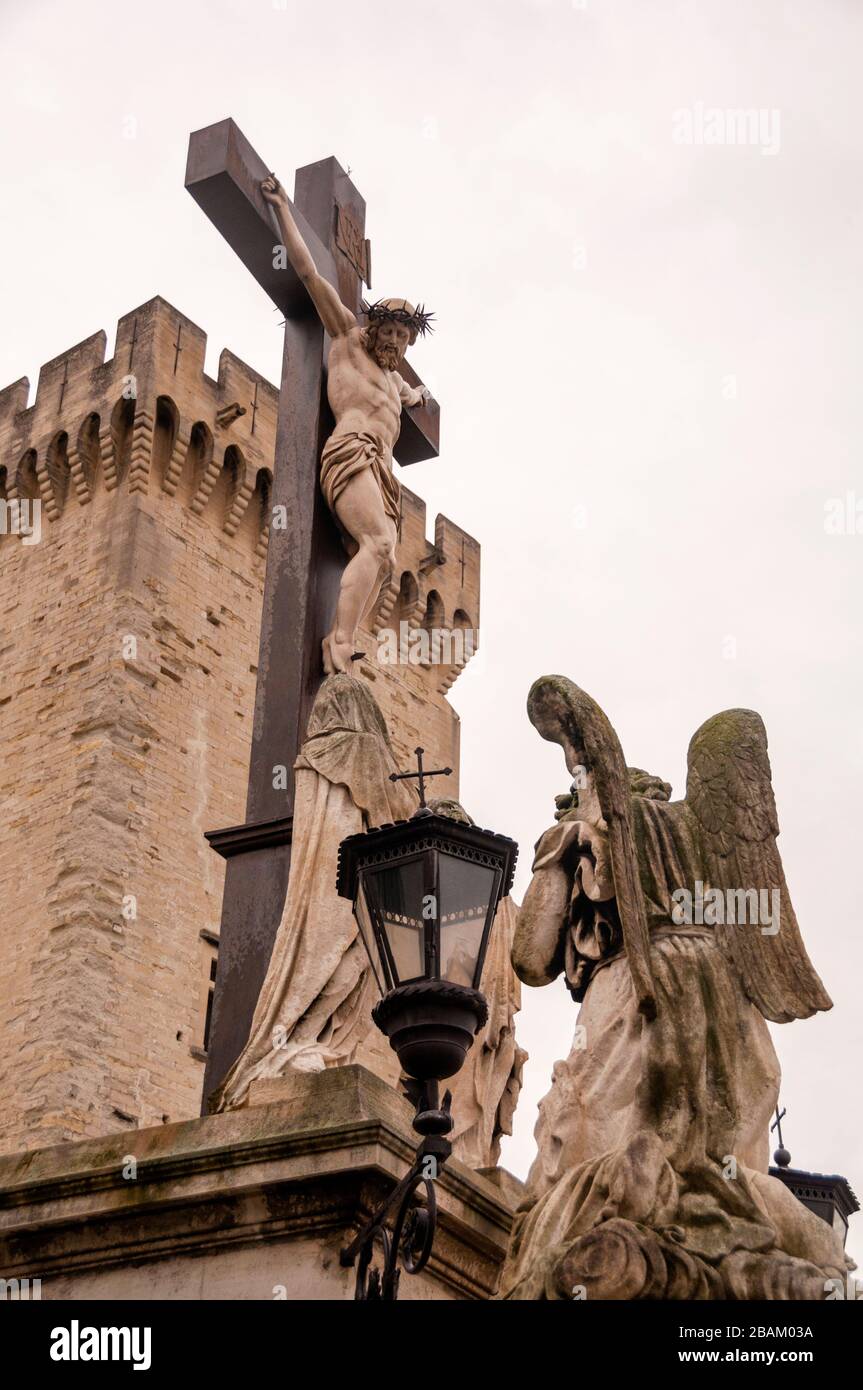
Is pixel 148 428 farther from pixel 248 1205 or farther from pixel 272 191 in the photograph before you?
pixel 248 1205

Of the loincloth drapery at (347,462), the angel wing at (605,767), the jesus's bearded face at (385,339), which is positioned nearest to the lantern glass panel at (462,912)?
the angel wing at (605,767)

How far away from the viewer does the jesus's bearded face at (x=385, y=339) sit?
9.63 meters

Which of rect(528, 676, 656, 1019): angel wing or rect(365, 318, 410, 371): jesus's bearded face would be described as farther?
rect(365, 318, 410, 371): jesus's bearded face

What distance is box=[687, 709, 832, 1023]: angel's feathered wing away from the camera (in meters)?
5.69

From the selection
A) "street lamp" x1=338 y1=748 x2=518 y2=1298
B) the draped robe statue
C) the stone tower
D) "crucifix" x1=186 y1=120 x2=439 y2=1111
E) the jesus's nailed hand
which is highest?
the stone tower

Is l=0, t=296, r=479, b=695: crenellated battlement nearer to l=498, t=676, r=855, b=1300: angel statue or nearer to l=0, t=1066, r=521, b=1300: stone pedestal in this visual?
l=0, t=1066, r=521, b=1300: stone pedestal

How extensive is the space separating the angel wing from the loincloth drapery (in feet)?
11.0

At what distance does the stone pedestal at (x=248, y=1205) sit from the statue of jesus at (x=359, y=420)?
273 centimetres

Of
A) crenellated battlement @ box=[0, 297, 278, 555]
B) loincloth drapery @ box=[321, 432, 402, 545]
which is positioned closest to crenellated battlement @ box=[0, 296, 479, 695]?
crenellated battlement @ box=[0, 297, 278, 555]

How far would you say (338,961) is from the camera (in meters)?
7.22

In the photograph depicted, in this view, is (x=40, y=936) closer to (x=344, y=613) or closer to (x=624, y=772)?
(x=344, y=613)

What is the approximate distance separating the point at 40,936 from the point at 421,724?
779cm

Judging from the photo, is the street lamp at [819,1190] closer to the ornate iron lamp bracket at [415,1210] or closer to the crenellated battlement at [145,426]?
the ornate iron lamp bracket at [415,1210]

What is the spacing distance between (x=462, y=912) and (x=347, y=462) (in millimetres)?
3961
